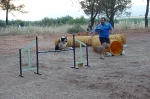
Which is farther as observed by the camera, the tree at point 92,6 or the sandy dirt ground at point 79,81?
the tree at point 92,6

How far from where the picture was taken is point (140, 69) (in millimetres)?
9758

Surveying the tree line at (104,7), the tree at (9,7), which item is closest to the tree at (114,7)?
the tree line at (104,7)

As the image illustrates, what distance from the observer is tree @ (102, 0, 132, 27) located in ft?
102

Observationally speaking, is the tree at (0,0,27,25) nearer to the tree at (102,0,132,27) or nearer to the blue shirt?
the tree at (102,0,132,27)

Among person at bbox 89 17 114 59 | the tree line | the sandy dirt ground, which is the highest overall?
the tree line

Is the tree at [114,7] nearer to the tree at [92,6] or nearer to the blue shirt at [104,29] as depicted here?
the tree at [92,6]

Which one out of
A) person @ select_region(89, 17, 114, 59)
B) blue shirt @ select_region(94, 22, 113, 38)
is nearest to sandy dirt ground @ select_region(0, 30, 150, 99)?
person @ select_region(89, 17, 114, 59)

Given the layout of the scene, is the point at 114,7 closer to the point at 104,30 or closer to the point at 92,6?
the point at 92,6

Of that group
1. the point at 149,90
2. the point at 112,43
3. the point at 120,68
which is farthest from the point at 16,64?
the point at 149,90

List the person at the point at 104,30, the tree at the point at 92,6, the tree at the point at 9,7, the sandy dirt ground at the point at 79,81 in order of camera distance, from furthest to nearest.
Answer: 1. the tree at the point at 9,7
2. the tree at the point at 92,6
3. the person at the point at 104,30
4. the sandy dirt ground at the point at 79,81

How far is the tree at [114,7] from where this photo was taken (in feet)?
102

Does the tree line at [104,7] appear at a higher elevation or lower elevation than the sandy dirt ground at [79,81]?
higher

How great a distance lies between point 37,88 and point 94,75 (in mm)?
2114

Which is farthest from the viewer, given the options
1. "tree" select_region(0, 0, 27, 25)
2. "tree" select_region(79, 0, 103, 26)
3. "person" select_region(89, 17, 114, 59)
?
"tree" select_region(0, 0, 27, 25)
